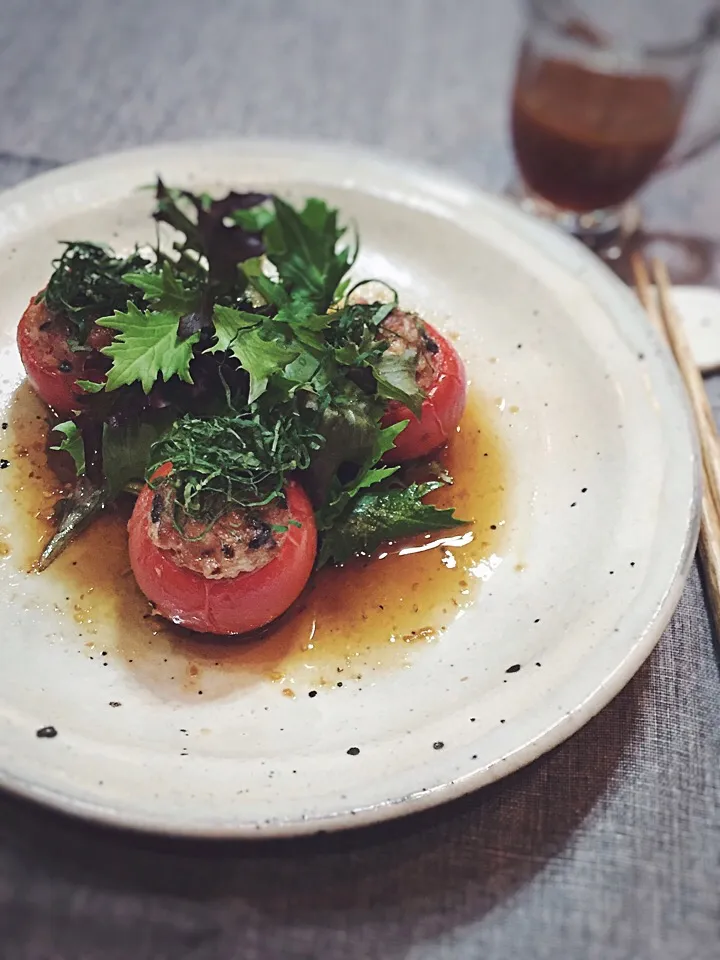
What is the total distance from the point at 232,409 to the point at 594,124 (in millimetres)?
1824

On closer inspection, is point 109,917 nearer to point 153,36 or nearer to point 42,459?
point 42,459

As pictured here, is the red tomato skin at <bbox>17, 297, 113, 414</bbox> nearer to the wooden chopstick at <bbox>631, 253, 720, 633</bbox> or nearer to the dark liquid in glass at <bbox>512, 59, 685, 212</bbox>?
the wooden chopstick at <bbox>631, 253, 720, 633</bbox>

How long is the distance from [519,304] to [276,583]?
130 cm

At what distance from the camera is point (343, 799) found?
1555 millimetres

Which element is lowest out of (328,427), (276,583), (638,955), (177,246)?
(638,955)

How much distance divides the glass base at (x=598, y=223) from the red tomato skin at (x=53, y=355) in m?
1.84

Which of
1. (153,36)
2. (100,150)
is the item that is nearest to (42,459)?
(100,150)

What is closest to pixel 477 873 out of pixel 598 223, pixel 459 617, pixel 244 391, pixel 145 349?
pixel 459 617

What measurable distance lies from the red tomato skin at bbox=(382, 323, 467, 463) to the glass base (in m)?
1.14

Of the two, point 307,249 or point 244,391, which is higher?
point 307,249

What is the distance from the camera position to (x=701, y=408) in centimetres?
258

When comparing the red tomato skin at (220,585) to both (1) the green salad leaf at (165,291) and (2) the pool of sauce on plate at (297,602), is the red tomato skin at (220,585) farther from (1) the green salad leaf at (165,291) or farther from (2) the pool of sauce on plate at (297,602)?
(1) the green salad leaf at (165,291)

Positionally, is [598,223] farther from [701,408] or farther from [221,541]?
[221,541]

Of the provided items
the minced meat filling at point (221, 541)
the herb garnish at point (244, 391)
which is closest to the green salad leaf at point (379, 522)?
the herb garnish at point (244, 391)
